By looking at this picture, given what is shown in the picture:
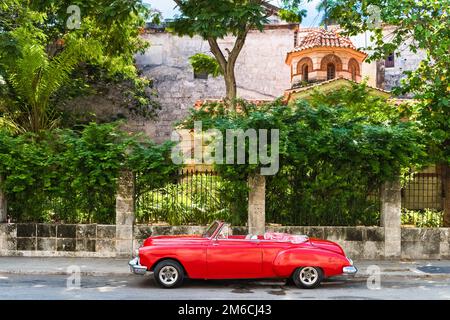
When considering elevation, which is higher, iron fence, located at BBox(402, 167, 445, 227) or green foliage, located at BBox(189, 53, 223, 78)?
green foliage, located at BBox(189, 53, 223, 78)

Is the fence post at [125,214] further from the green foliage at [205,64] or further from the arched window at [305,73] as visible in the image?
the arched window at [305,73]

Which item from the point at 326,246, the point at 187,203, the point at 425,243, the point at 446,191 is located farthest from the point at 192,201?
the point at 446,191

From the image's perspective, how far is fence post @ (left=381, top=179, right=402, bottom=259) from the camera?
527 inches

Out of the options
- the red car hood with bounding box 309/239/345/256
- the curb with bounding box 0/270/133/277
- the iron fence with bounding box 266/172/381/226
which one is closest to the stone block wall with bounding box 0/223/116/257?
the curb with bounding box 0/270/133/277

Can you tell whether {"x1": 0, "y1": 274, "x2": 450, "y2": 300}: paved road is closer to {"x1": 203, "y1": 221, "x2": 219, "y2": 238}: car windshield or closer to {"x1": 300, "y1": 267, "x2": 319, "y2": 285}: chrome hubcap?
{"x1": 300, "y1": 267, "x2": 319, "y2": 285}: chrome hubcap

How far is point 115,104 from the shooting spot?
2828cm

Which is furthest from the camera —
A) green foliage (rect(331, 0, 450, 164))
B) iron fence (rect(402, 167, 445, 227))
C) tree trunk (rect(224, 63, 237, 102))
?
tree trunk (rect(224, 63, 237, 102))

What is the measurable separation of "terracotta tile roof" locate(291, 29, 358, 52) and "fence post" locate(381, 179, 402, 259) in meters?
17.5

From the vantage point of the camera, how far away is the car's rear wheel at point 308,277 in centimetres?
1016

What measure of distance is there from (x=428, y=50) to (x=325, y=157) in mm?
4076

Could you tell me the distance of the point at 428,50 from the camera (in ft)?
47.4

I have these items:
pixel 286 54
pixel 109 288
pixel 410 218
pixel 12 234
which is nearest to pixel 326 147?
pixel 410 218

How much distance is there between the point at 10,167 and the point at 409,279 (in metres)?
9.45

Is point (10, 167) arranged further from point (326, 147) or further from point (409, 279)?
point (409, 279)
